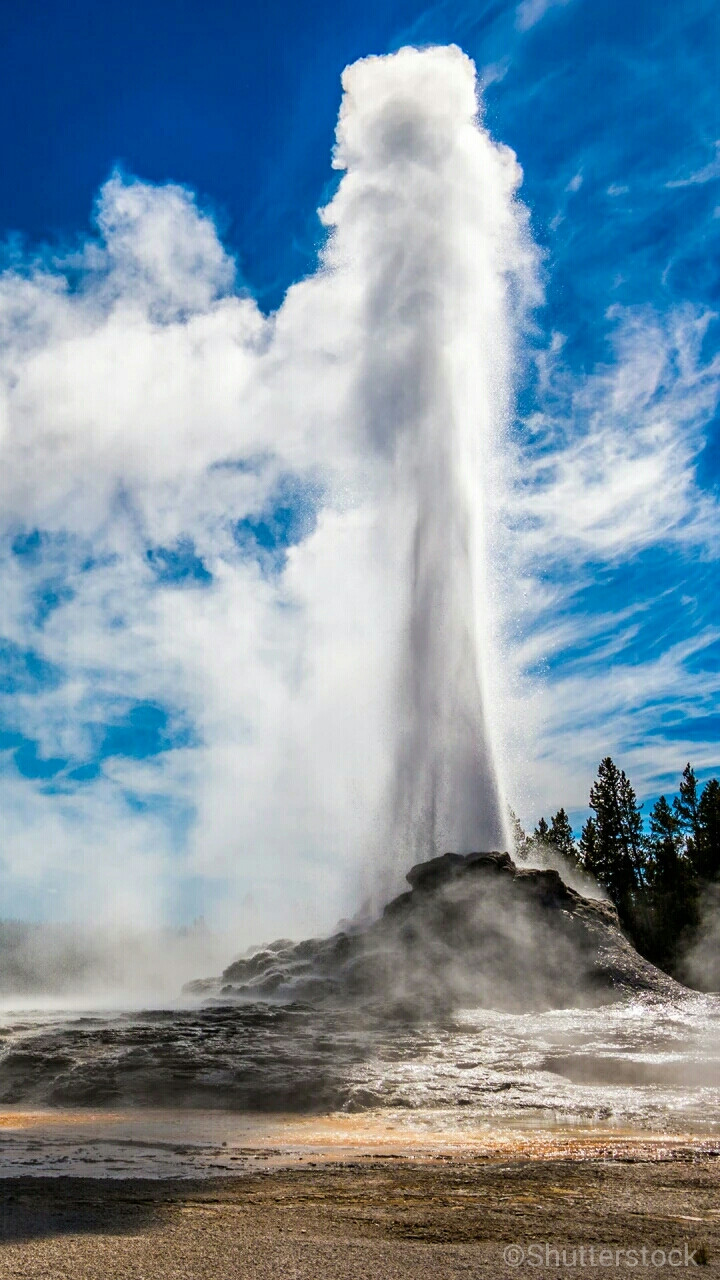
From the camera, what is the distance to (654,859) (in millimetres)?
70250

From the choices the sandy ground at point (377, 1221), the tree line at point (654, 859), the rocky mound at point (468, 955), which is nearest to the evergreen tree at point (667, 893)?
the tree line at point (654, 859)

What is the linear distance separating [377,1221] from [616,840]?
64.6m

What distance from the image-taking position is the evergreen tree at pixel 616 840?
66.2 m

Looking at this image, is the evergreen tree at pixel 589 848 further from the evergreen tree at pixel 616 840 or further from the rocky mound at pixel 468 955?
the rocky mound at pixel 468 955

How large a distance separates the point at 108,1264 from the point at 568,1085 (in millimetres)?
12565

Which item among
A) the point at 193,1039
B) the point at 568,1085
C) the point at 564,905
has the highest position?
the point at 564,905

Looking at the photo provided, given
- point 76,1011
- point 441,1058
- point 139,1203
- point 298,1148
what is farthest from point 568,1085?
point 76,1011

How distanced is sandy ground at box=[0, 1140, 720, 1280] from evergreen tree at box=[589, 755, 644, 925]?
58845mm

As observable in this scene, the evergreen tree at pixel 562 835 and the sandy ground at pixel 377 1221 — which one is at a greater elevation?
the evergreen tree at pixel 562 835

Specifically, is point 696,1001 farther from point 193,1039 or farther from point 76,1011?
point 76,1011

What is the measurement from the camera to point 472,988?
25609 millimetres

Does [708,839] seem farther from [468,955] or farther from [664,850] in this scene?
[468,955]

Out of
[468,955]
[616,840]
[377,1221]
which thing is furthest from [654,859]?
[377,1221]

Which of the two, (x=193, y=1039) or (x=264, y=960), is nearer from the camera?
(x=193, y=1039)
